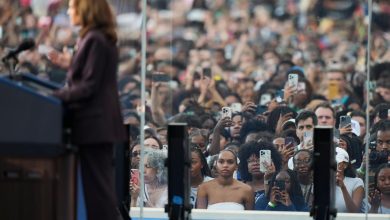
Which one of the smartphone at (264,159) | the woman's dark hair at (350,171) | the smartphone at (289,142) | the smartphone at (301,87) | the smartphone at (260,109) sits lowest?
the woman's dark hair at (350,171)

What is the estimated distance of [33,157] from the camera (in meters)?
4.58

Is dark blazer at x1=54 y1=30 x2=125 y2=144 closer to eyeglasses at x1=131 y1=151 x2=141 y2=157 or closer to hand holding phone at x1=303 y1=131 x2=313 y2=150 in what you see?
eyeglasses at x1=131 y1=151 x2=141 y2=157

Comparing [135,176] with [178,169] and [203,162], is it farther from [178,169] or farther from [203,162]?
[178,169]

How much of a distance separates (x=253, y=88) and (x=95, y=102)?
2264 millimetres

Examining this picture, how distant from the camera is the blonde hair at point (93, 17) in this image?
4875 mm

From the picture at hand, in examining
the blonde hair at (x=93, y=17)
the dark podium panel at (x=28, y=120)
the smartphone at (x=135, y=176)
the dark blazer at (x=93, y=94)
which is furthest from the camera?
the smartphone at (x=135, y=176)

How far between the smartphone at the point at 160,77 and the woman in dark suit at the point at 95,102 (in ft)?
6.31

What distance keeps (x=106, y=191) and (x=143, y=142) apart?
2025 mm

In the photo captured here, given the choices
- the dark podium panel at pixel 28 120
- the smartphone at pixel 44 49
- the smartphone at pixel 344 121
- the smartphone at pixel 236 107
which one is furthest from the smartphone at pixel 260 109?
the dark podium panel at pixel 28 120

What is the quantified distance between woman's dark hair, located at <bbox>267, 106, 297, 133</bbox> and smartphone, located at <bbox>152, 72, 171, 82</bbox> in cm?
77

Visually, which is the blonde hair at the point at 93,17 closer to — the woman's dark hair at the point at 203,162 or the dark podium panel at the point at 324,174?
the dark podium panel at the point at 324,174

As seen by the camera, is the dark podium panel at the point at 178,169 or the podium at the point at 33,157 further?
the dark podium panel at the point at 178,169

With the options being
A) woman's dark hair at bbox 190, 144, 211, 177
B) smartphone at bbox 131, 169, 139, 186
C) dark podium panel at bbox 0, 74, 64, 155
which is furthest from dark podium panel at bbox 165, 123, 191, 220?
dark podium panel at bbox 0, 74, 64, 155

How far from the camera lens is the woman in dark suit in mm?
4695
